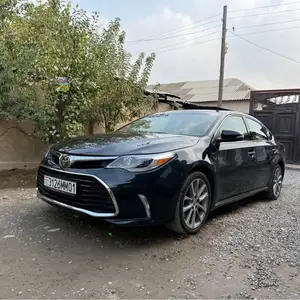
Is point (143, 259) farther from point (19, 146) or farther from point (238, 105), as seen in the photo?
point (238, 105)

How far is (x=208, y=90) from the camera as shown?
2198 cm

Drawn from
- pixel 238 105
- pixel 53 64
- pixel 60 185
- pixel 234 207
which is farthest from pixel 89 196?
pixel 238 105

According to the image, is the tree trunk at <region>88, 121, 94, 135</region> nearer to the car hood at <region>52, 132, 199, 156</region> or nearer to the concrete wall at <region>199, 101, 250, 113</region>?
the car hood at <region>52, 132, 199, 156</region>

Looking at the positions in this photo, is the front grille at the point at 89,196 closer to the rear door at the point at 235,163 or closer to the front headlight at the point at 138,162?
the front headlight at the point at 138,162

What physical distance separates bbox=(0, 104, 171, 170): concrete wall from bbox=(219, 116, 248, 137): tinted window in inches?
169

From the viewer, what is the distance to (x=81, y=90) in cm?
603

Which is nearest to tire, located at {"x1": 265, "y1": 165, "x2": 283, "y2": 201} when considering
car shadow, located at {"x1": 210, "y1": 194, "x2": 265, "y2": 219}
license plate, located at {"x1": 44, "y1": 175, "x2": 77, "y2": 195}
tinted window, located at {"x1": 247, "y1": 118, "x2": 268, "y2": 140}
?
car shadow, located at {"x1": 210, "y1": 194, "x2": 265, "y2": 219}

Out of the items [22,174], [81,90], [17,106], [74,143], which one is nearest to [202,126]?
[74,143]

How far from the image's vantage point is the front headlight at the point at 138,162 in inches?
114

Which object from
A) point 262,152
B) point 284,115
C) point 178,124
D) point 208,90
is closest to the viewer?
point 178,124

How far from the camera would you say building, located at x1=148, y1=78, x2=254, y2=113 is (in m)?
18.5

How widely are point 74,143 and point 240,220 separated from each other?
229 cm

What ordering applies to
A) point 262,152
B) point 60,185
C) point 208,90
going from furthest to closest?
point 208,90, point 262,152, point 60,185

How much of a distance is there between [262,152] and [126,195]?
2.67 m
